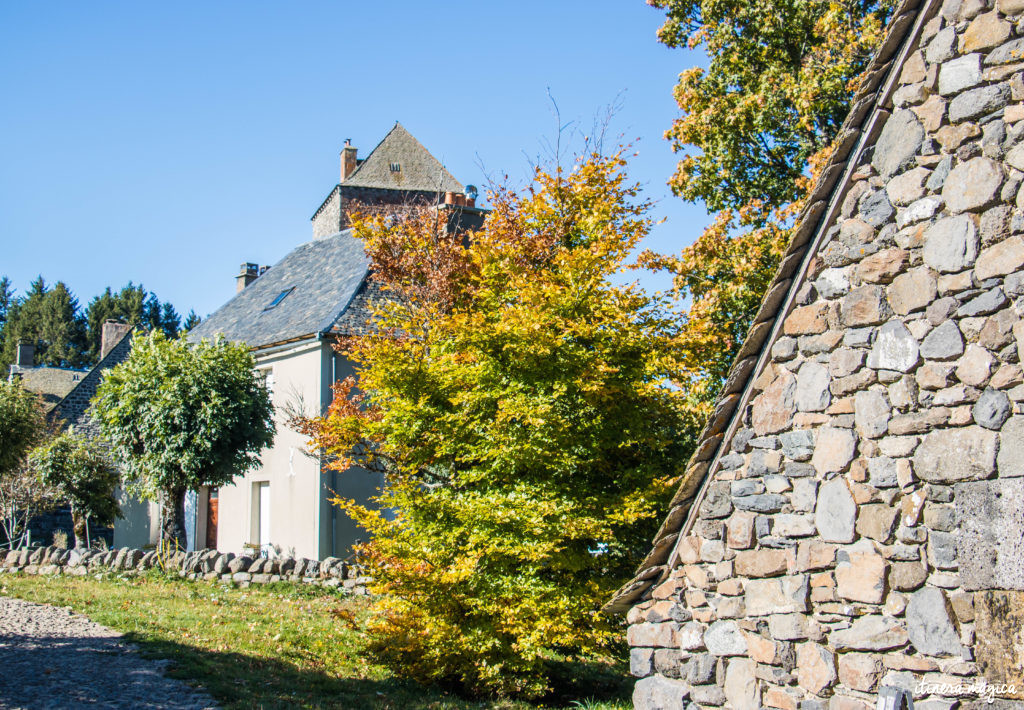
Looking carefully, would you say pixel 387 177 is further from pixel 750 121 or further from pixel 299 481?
pixel 750 121

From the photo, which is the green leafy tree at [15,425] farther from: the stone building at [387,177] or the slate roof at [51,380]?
the slate roof at [51,380]

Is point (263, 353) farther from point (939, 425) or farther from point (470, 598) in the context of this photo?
point (939, 425)

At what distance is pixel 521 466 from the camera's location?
31.9 ft

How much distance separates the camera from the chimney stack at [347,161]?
3152 centimetres

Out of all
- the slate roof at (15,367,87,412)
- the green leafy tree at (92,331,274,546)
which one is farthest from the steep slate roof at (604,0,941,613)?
the slate roof at (15,367,87,412)

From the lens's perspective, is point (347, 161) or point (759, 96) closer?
point (759, 96)

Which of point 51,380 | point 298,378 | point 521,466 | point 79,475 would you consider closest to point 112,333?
point 51,380

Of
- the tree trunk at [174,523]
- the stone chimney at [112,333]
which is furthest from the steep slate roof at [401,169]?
the tree trunk at [174,523]

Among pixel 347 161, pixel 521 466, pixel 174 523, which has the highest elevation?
pixel 347 161

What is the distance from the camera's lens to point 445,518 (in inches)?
388

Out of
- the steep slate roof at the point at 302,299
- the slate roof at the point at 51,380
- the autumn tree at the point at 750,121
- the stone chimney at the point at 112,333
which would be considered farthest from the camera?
the slate roof at the point at 51,380

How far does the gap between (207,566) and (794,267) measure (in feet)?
45.6

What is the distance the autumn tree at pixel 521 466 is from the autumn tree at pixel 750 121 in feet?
8.36

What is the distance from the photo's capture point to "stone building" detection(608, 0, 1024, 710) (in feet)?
15.2
